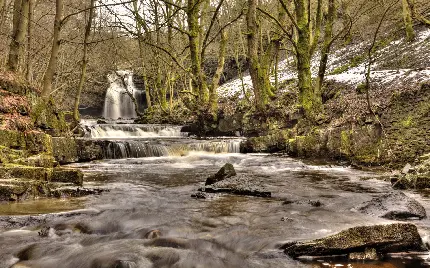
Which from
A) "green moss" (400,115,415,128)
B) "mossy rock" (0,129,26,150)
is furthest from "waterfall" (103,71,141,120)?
"green moss" (400,115,415,128)

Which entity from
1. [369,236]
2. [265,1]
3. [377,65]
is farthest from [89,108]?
[369,236]

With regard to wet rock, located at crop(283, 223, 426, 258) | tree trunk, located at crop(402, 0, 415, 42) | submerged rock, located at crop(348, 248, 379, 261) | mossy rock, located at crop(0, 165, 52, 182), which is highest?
tree trunk, located at crop(402, 0, 415, 42)

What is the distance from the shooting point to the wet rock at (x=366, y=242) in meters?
3.67

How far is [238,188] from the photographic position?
688 centimetres

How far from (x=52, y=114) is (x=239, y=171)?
277 inches

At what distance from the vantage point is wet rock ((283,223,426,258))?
3666 millimetres

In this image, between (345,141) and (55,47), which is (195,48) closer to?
(55,47)

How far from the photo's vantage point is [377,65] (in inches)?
714

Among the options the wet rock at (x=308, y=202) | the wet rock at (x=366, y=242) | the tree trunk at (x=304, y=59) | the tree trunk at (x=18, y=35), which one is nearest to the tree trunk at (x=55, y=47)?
the tree trunk at (x=18, y=35)

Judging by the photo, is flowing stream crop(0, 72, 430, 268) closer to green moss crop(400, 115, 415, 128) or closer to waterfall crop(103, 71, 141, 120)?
green moss crop(400, 115, 415, 128)

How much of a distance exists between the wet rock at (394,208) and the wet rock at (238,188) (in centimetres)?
192

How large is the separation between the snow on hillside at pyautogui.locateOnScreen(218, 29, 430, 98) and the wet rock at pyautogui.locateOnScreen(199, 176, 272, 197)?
8.54 meters

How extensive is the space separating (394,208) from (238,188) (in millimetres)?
2838

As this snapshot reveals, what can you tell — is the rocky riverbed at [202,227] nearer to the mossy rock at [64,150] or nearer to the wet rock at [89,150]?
the mossy rock at [64,150]
